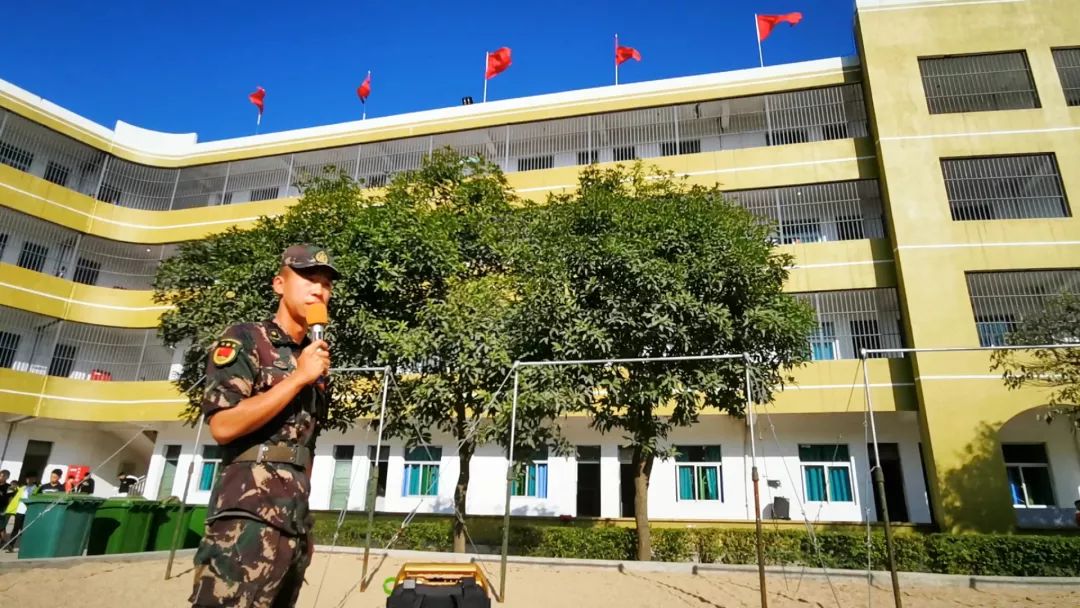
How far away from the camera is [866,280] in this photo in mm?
16891

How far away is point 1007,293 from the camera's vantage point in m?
15.8

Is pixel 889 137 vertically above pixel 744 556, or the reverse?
pixel 889 137

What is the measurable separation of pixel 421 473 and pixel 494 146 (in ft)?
38.9

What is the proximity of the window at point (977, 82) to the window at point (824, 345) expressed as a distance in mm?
7167

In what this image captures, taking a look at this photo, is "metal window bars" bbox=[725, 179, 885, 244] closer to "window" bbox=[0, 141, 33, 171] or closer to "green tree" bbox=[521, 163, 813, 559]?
"green tree" bbox=[521, 163, 813, 559]

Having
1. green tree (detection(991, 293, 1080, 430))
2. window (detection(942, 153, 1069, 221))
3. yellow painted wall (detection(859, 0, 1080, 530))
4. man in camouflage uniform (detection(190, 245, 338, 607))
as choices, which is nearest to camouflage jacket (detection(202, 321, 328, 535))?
man in camouflage uniform (detection(190, 245, 338, 607))

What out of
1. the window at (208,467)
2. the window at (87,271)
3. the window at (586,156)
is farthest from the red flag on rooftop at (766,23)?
the window at (87,271)

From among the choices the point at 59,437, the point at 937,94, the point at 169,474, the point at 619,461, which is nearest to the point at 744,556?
the point at 619,461

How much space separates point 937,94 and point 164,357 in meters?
26.6

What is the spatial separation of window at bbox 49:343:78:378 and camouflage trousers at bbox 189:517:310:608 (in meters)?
24.1

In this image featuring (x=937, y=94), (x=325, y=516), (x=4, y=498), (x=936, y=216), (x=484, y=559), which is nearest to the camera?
(x=484, y=559)

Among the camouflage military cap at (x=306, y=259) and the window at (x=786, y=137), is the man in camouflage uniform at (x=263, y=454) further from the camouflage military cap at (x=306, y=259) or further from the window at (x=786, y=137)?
the window at (x=786, y=137)

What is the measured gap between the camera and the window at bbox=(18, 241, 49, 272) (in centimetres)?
2081

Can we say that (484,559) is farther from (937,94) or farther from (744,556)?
(937,94)
